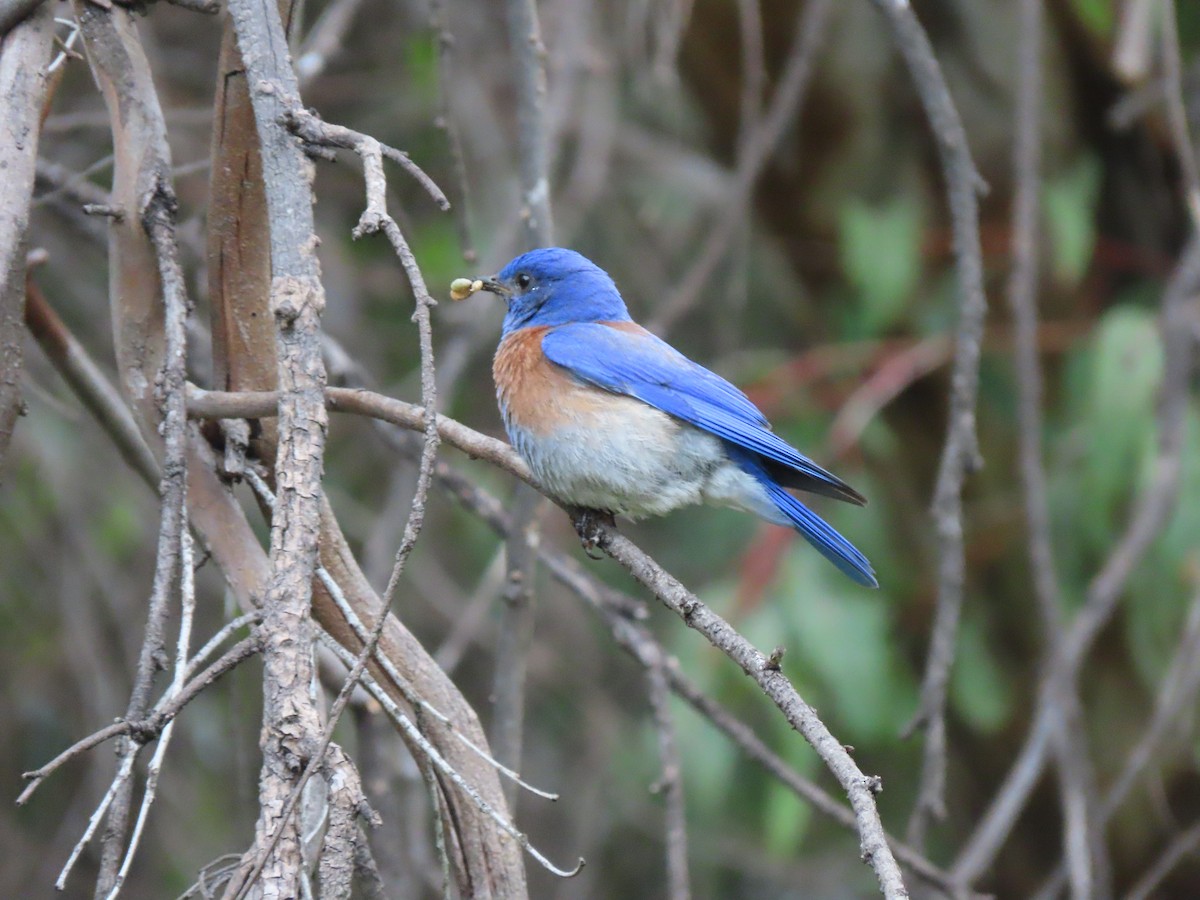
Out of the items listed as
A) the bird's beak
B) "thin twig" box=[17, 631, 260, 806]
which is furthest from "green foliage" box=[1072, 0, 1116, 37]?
"thin twig" box=[17, 631, 260, 806]

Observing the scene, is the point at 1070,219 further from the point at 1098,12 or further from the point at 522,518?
the point at 522,518

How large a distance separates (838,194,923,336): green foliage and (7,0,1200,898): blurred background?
1cm

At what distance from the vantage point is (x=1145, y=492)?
3910mm

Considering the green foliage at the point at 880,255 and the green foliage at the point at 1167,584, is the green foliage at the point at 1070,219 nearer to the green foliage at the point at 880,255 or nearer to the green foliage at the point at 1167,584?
the green foliage at the point at 880,255

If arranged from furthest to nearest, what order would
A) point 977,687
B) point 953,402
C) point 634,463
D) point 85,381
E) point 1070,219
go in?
1. point 977,687
2. point 1070,219
3. point 634,463
4. point 953,402
5. point 85,381

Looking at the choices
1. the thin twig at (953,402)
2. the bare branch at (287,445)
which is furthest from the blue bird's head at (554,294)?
the bare branch at (287,445)

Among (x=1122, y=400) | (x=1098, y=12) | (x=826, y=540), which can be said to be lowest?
(x=826, y=540)

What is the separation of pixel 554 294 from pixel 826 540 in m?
1.16

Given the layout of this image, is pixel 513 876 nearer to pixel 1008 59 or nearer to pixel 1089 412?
pixel 1089 412

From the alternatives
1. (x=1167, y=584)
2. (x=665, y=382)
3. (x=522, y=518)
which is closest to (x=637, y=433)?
(x=665, y=382)

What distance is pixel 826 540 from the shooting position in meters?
3.03

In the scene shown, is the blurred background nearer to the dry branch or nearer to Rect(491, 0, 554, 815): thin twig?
Rect(491, 0, 554, 815): thin twig

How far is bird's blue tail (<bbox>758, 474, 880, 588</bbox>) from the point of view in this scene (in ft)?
9.86

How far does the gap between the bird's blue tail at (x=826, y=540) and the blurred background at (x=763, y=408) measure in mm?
887
